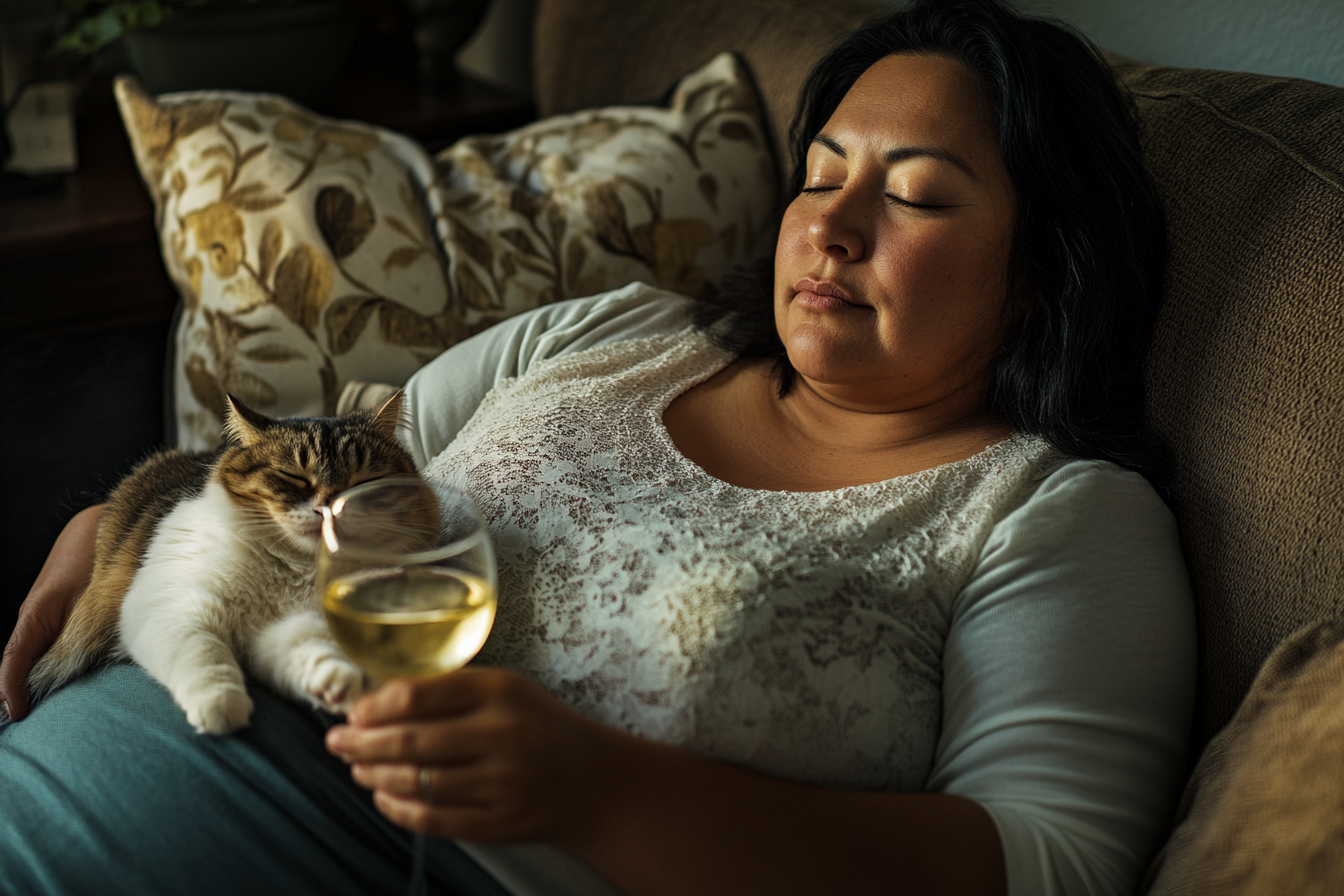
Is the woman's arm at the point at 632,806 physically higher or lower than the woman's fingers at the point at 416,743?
lower

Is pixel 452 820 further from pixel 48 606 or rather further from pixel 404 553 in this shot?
pixel 48 606

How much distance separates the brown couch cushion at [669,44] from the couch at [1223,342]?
0.01 metres

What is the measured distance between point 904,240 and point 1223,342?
305 mm

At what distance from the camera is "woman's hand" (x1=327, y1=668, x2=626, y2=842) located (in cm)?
64

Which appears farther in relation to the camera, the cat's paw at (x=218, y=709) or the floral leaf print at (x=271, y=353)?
the floral leaf print at (x=271, y=353)

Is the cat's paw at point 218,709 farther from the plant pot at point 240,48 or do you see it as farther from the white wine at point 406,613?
the plant pot at point 240,48

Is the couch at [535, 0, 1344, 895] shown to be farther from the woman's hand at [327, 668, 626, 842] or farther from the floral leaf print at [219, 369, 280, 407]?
the floral leaf print at [219, 369, 280, 407]

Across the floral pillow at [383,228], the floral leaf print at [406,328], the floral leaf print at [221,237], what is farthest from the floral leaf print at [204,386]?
the floral leaf print at [406,328]

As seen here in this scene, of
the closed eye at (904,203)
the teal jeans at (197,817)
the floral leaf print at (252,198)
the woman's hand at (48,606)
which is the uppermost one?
the closed eye at (904,203)

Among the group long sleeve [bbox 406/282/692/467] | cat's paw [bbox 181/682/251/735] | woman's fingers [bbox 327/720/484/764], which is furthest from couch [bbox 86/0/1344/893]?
cat's paw [bbox 181/682/251/735]

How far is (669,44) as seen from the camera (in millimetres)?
1749

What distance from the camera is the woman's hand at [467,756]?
2.10ft

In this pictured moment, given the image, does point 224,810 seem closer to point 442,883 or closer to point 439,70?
point 442,883

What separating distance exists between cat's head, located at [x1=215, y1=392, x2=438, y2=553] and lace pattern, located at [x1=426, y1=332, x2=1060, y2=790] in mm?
107
